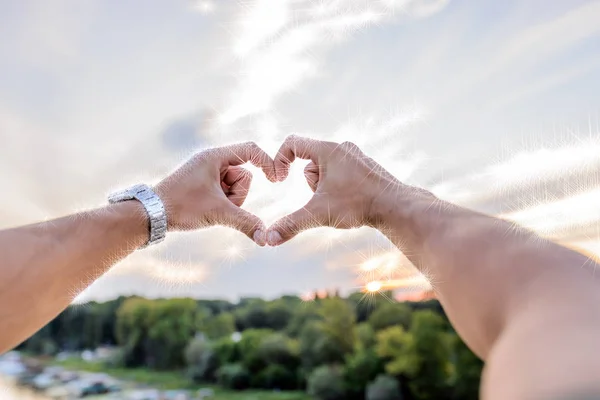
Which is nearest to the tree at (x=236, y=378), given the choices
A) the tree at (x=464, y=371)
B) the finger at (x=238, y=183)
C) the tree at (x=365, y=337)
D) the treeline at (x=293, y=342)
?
the treeline at (x=293, y=342)

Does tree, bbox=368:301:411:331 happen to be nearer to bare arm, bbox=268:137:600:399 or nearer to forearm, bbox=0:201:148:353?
bare arm, bbox=268:137:600:399

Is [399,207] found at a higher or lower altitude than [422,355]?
lower

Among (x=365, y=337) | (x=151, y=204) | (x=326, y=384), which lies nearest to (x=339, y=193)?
(x=151, y=204)

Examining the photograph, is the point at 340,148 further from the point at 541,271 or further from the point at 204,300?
the point at 204,300

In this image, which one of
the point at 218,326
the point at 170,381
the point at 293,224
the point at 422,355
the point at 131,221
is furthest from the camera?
the point at 170,381

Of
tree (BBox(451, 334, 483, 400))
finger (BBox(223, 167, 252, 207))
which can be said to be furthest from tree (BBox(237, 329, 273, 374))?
finger (BBox(223, 167, 252, 207))

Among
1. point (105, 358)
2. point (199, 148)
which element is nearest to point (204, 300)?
point (105, 358)

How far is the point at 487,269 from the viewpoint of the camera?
1.84ft

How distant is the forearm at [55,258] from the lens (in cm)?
63

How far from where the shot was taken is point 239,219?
2.98ft

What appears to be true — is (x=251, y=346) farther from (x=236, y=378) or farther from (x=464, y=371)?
(x=464, y=371)

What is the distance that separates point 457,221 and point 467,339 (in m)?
0.14

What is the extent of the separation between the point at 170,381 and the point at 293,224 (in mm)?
10059

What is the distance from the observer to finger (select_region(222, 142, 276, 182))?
939mm
